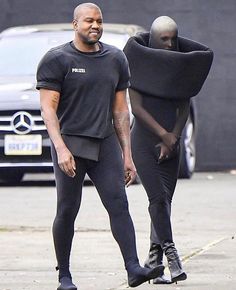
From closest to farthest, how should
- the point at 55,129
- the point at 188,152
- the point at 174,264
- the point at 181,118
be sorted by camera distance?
the point at 55,129 < the point at 174,264 < the point at 181,118 < the point at 188,152

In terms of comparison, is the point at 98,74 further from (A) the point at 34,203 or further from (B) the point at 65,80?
(A) the point at 34,203

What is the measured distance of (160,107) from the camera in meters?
9.22

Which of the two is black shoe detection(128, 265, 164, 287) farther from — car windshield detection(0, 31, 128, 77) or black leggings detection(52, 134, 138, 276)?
car windshield detection(0, 31, 128, 77)

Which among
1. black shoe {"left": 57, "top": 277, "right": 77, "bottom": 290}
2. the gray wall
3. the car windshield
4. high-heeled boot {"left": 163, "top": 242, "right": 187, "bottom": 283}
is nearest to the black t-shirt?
black shoe {"left": 57, "top": 277, "right": 77, "bottom": 290}

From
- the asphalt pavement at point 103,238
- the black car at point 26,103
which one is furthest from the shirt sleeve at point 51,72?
the black car at point 26,103

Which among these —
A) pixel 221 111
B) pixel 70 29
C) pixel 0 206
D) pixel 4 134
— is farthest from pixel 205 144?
pixel 0 206

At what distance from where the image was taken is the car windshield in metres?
16.5

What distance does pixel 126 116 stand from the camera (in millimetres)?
8633

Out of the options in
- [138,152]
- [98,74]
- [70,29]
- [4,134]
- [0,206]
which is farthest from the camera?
[70,29]

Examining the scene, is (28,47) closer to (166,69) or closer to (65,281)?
(166,69)

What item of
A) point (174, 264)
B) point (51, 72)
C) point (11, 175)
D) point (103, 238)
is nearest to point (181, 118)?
point (174, 264)

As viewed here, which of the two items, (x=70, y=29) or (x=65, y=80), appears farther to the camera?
(x=70, y=29)

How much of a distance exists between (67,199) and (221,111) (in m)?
10.2

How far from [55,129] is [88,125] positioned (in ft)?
0.72
